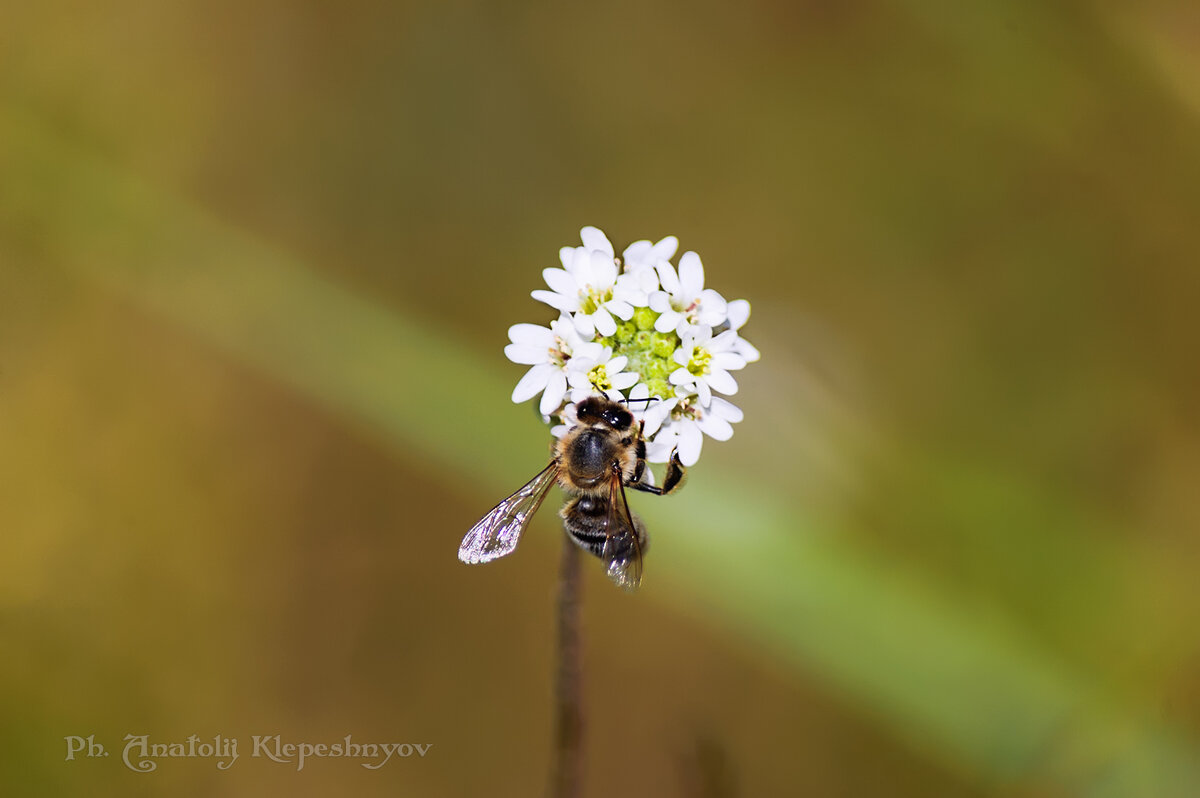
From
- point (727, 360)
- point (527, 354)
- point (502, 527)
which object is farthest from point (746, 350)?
point (502, 527)

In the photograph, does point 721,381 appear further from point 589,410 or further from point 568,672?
point 568,672

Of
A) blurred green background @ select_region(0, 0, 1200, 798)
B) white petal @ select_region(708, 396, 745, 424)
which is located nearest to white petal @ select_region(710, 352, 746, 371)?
white petal @ select_region(708, 396, 745, 424)

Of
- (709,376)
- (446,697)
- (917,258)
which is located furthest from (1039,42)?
(446,697)

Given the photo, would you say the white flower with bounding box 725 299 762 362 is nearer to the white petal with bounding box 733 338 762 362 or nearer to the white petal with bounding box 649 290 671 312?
the white petal with bounding box 733 338 762 362

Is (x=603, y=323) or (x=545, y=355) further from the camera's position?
(x=545, y=355)

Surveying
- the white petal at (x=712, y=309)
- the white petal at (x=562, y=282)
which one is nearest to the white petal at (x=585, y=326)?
the white petal at (x=562, y=282)
